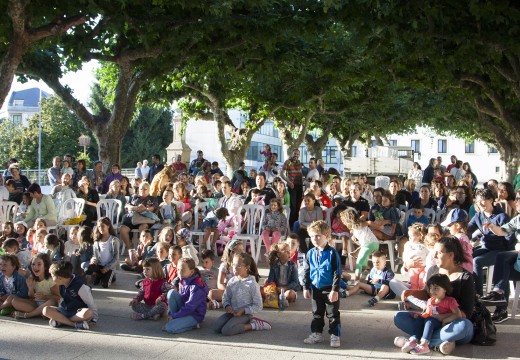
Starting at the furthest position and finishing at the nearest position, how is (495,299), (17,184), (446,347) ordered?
(17,184) < (495,299) < (446,347)

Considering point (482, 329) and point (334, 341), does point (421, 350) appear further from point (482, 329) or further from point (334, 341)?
point (334, 341)

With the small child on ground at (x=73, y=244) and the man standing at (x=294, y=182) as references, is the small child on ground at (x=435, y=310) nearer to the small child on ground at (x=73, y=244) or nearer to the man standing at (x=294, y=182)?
the small child on ground at (x=73, y=244)

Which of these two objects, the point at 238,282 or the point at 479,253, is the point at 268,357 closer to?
the point at 238,282

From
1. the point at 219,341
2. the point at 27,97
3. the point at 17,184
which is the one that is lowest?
the point at 219,341

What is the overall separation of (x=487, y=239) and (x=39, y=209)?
26.2ft

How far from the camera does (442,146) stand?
85.1 meters

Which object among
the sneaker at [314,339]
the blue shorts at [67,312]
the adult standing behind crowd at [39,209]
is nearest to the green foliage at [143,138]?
the adult standing behind crowd at [39,209]

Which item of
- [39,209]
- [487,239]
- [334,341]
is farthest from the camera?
[39,209]

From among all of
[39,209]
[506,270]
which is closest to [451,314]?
[506,270]

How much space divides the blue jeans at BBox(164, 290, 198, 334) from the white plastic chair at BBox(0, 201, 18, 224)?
622cm

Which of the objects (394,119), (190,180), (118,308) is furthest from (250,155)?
(118,308)

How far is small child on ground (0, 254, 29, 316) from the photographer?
869cm

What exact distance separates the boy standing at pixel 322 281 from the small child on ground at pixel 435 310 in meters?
0.77

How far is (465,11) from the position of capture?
13.3 meters
